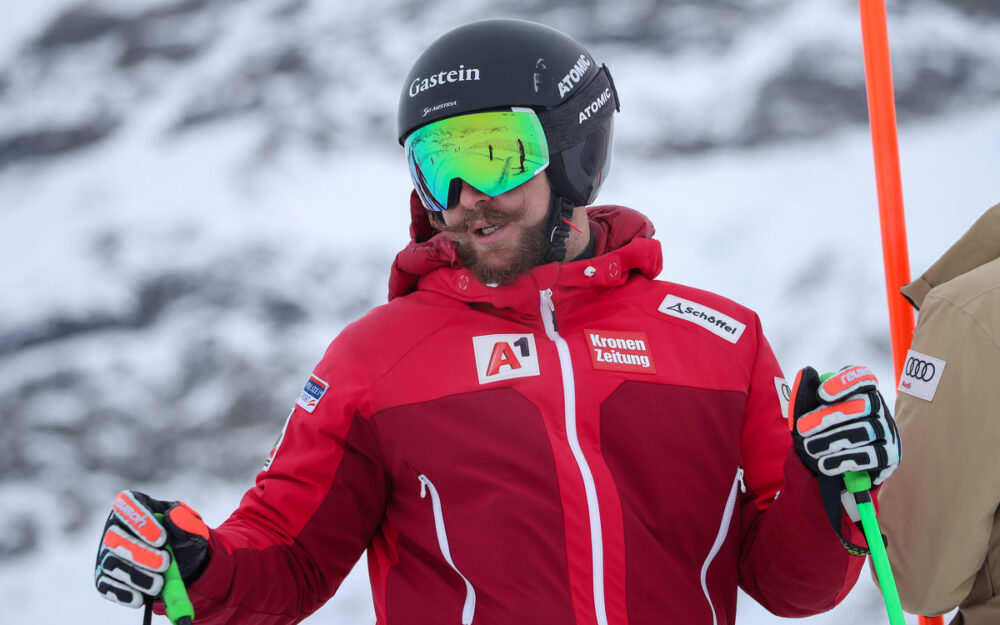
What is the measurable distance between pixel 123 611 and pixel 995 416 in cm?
260

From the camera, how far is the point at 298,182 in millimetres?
3738

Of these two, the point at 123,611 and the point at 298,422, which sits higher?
the point at 298,422

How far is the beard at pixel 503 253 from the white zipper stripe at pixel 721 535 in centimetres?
53

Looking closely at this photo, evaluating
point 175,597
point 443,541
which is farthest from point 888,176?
point 175,597

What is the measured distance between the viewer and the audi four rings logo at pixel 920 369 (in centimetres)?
162

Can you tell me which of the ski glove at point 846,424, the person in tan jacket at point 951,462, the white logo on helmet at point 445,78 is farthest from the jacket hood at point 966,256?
the white logo on helmet at point 445,78

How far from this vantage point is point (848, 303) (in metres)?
3.49

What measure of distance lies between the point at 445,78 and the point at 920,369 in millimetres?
955

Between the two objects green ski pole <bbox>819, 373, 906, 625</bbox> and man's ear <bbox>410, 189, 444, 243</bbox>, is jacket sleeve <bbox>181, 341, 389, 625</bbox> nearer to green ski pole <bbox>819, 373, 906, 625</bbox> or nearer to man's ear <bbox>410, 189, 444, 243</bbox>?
man's ear <bbox>410, 189, 444, 243</bbox>

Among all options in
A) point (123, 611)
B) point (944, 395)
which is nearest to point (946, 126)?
point (944, 395)

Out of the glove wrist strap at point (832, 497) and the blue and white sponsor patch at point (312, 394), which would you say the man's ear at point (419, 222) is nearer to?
the blue and white sponsor patch at point (312, 394)

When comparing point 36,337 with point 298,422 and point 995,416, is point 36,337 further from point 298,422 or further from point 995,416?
point 995,416

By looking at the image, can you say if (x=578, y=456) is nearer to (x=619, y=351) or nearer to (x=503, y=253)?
(x=619, y=351)

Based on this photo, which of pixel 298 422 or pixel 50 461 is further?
pixel 50 461
